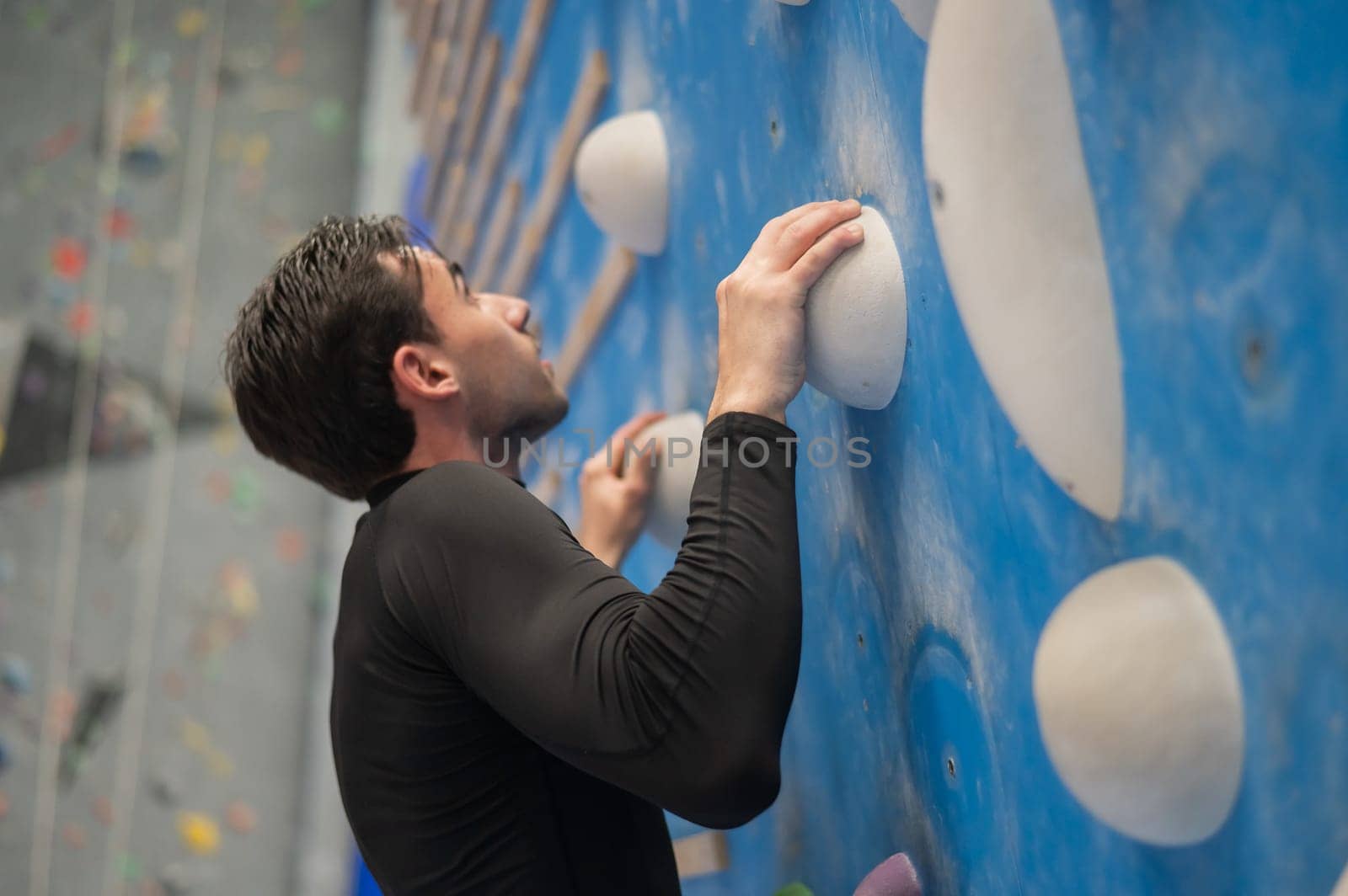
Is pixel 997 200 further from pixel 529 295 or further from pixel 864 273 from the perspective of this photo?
pixel 529 295

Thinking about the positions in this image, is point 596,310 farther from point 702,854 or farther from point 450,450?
point 702,854

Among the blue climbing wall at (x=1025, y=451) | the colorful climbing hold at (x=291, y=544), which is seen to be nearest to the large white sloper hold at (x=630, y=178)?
the blue climbing wall at (x=1025, y=451)

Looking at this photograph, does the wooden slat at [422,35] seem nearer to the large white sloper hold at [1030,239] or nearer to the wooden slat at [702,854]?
the wooden slat at [702,854]

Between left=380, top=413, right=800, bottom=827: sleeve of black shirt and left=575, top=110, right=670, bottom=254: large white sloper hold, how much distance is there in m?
0.44

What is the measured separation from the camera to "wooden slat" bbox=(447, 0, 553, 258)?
4.76 feet

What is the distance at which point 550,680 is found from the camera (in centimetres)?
63

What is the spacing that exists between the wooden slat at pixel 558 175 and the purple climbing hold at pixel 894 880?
829mm

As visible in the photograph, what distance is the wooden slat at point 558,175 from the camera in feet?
4.09

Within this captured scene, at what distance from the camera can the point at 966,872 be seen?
674mm

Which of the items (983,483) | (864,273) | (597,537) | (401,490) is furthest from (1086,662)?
(597,537)

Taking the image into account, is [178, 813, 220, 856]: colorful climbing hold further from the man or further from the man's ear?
the man's ear

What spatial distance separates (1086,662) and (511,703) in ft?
A: 1.03

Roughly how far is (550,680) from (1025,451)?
27cm

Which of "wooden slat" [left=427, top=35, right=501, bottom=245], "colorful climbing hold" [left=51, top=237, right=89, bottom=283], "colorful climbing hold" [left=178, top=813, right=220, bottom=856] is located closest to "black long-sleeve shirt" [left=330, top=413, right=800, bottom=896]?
"wooden slat" [left=427, top=35, right=501, bottom=245]
